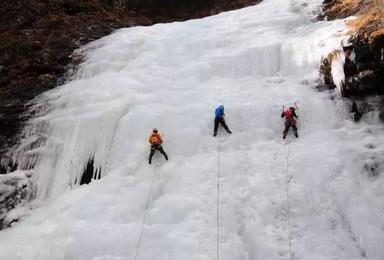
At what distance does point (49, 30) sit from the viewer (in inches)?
670

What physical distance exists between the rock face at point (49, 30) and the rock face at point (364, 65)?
791 centimetres

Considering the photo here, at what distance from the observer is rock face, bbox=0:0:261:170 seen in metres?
14.5

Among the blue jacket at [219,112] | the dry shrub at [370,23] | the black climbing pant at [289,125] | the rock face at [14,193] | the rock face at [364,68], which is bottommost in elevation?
the rock face at [14,193]

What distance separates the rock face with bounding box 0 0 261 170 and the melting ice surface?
766mm

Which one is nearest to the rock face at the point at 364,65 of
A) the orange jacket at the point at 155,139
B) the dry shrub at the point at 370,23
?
the dry shrub at the point at 370,23

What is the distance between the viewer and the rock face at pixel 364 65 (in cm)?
1149

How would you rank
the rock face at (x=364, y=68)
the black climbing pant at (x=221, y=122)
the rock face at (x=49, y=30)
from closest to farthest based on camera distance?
the rock face at (x=364, y=68), the black climbing pant at (x=221, y=122), the rock face at (x=49, y=30)

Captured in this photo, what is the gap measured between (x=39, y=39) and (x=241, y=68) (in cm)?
665

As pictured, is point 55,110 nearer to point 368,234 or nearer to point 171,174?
point 171,174

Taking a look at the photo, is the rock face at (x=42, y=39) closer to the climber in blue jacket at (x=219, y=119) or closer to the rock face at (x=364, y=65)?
the climber in blue jacket at (x=219, y=119)

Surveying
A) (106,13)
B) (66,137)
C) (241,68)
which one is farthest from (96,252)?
(106,13)

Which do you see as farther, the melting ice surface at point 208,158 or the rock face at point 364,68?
the rock face at point 364,68

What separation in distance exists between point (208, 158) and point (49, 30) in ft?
27.1

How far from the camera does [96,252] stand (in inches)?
403
